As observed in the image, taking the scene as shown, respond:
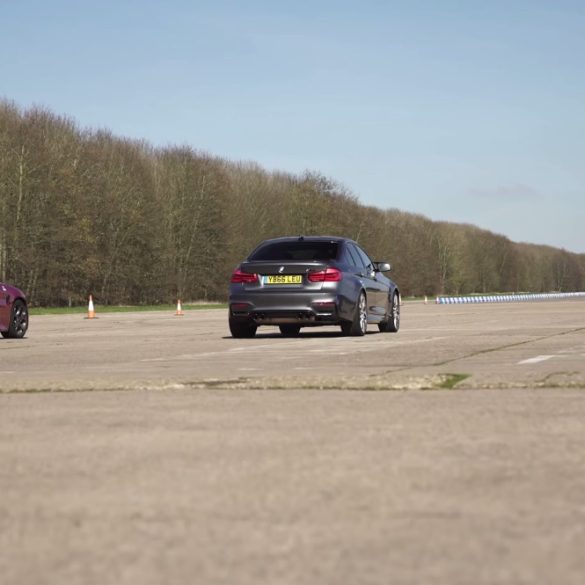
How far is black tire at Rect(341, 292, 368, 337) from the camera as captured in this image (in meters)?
19.3

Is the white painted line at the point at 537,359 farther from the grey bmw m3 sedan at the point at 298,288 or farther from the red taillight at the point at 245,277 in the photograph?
the red taillight at the point at 245,277

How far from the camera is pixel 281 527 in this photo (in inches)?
160

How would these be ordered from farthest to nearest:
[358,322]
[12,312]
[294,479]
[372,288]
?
[372,288] → [12,312] → [358,322] → [294,479]

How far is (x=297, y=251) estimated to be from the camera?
19641mm

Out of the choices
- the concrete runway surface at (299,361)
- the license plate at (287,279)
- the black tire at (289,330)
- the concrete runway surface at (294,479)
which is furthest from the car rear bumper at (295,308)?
the concrete runway surface at (294,479)

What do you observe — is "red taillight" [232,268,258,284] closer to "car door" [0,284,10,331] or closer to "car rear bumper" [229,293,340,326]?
"car rear bumper" [229,293,340,326]

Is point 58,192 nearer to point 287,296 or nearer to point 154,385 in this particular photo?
point 287,296

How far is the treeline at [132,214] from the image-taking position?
2318 inches

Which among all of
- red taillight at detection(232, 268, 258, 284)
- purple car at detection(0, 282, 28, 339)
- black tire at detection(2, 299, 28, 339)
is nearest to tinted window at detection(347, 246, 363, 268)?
red taillight at detection(232, 268, 258, 284)

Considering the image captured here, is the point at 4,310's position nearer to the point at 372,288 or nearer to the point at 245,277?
the point at 245,277

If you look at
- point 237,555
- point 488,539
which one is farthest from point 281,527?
point 488,539

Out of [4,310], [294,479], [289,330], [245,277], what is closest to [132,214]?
[289,330]

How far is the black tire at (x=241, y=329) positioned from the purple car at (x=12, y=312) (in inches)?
144

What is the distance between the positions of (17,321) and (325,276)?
5463 millimetres
